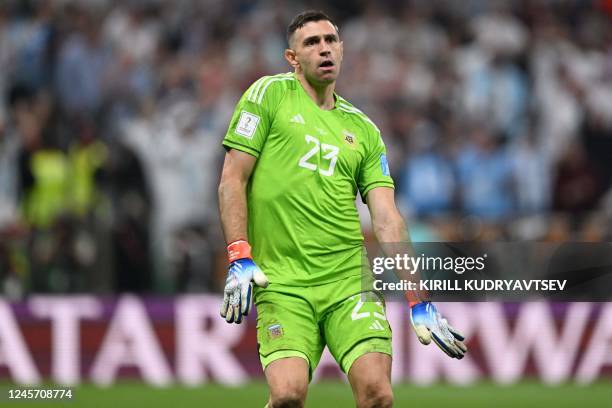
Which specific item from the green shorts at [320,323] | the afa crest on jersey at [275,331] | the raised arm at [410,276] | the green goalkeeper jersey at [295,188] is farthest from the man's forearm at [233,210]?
the raised arm at [410,276]

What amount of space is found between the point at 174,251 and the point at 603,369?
4.68 meters

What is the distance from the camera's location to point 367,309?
7.26 m

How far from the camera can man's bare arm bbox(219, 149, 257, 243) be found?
7.12m

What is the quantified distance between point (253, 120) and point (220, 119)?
7.52m

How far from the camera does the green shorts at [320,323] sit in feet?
23.2

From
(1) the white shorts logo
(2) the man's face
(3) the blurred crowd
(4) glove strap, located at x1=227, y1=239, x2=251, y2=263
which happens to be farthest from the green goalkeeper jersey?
(3) the blurred crowd

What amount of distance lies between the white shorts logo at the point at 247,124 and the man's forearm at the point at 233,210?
272 millimetres

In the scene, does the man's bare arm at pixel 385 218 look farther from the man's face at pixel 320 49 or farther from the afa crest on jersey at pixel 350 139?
the man's face at pixel 320 49

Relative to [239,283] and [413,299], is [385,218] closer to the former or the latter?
[413,299]

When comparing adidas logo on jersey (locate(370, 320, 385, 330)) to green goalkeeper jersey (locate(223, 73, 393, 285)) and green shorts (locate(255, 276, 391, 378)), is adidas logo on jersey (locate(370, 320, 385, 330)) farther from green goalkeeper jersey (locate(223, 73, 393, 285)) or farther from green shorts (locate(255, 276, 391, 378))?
green goalkeeper jersey (locate(223, 73, 393, 285))

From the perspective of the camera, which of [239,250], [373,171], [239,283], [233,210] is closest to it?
[239,283]

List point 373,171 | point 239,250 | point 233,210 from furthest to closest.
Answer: point 373,171 → point 233,210 → point 239,250

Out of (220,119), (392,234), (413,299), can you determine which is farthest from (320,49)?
(220,119)

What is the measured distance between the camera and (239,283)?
6.88 m
